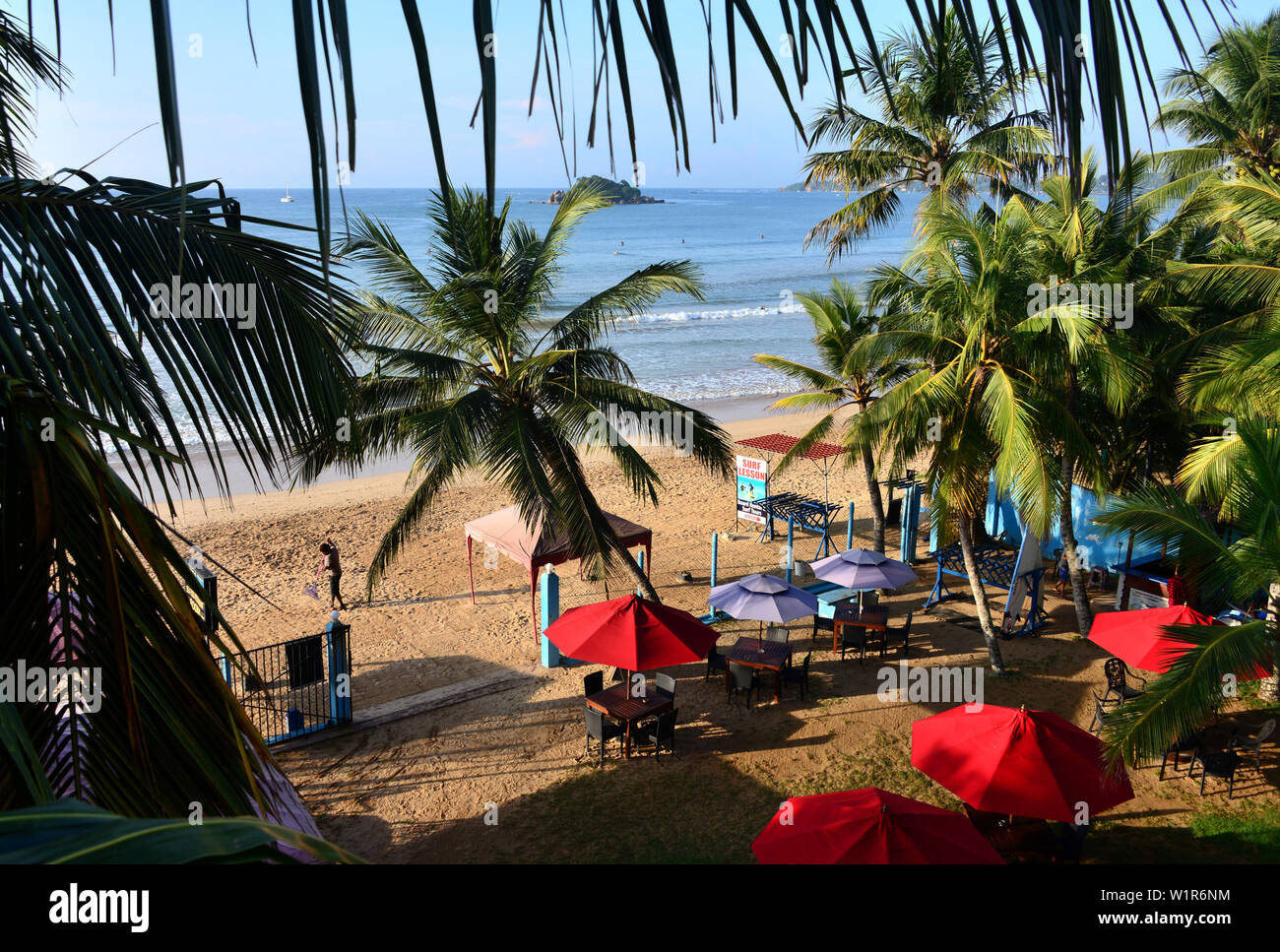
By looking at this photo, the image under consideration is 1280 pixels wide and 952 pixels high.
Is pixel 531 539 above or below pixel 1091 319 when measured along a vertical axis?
below

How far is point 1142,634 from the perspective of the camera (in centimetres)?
1099

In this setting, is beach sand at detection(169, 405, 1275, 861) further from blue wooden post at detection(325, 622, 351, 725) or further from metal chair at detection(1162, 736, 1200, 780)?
blue wooden post at detection(325, 622, 351, 725)

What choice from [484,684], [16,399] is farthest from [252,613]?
[16,399]

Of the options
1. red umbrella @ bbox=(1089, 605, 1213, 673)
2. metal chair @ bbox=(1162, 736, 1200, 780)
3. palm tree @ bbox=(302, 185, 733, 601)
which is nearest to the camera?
red umbrella @ bbox=(1089, 605, 1213, 673)

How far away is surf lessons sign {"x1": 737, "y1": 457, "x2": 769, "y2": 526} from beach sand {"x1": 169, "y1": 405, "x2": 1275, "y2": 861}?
27.6 inches

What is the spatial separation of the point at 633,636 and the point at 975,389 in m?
5.93

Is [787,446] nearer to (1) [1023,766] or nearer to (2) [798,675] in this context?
(2) [798,675]

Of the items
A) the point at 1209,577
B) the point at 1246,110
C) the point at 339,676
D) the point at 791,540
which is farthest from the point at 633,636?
the point at 1246,110

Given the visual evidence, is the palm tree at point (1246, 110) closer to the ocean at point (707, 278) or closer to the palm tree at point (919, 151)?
the palm tree at point (919, 151)

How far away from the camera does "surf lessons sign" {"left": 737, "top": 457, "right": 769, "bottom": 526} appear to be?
20.2 meters

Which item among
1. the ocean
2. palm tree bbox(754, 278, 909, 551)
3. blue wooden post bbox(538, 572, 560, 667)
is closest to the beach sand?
blue wooden post bbox(538, 572, 560, 667)

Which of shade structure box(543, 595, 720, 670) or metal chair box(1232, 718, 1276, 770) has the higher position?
shade structure box(543, 595, 720, 670)

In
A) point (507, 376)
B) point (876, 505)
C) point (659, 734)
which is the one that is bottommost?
point (659, 734)

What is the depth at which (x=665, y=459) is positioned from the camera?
2858 centimetres
